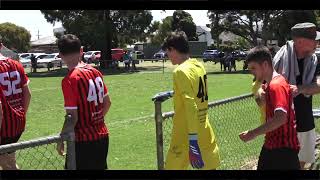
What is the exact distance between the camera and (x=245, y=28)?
192 ft

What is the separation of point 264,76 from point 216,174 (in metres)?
1.11

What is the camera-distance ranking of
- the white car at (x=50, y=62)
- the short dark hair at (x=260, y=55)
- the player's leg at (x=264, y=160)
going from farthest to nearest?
the white car at (x=50, y=62) < the player's leg at (x=264, y=160) < the short dark hair at (x=260, y=55)

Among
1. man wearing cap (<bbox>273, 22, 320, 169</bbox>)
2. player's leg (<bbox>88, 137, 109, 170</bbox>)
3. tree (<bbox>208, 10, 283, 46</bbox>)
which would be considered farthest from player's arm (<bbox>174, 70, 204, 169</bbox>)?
tree (<bbox>208, 10, 283, 46</bbox>)

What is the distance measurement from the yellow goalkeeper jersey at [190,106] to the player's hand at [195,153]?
0.18 ft

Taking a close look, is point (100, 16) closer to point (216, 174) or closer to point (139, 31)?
point (139, 31)

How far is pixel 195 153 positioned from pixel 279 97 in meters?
0.96

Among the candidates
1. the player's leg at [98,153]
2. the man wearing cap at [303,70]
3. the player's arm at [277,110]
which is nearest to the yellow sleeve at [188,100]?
the player's arm at [277,110]

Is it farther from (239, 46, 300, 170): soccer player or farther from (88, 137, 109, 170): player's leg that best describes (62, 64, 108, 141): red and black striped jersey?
(239, 46, 300, 170): soccer player

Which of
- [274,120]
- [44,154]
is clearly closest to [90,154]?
[274,120]

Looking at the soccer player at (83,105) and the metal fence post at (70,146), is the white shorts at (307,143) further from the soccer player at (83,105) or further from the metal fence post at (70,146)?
the metal fence post at (70,146)

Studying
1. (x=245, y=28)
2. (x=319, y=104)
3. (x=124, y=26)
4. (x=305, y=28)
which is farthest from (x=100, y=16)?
(x=305, y=28)

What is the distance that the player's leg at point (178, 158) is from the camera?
5061 mm

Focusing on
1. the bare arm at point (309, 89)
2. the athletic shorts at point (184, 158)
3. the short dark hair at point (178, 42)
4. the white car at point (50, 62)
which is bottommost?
the white car at point (50, 62)

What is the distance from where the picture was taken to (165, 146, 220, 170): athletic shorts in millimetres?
4988
